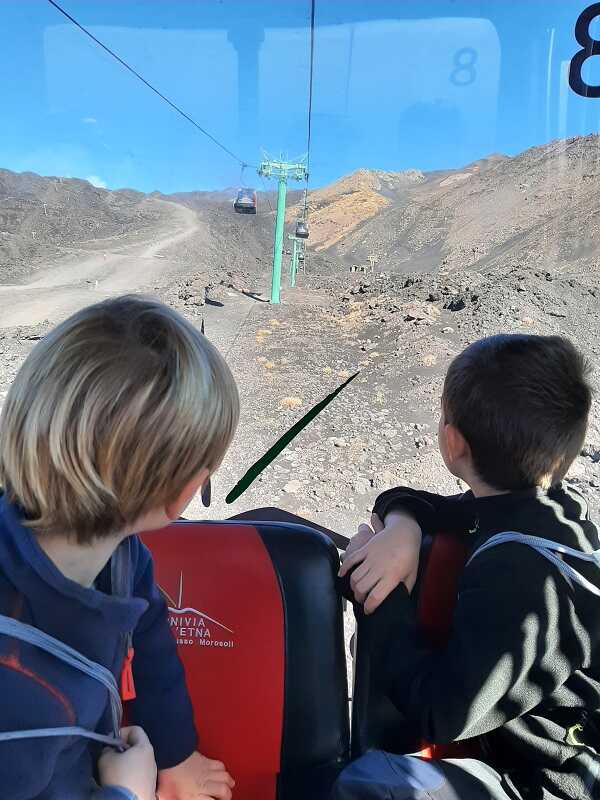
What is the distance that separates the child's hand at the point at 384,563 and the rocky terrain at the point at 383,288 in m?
0.42

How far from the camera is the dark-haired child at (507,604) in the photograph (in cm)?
105

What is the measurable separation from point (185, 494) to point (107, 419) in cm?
17

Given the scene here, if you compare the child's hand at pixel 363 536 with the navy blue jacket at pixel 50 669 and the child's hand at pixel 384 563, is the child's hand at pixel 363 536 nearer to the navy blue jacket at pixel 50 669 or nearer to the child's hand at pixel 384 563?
the child's hand at pixel 384 563

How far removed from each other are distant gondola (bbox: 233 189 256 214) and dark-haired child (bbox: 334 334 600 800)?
531 millimetres

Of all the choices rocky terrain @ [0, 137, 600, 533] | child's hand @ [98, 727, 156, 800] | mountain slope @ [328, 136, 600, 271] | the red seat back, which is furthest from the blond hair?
mountain slope @ [328, 136, 600, 271]

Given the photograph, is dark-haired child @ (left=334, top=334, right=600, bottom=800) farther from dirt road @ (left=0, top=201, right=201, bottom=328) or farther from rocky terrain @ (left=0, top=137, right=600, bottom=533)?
dirt road @ (left=0, top=201, right=201, bottom=328)

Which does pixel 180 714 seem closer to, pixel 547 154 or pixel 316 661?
pixel 316 661

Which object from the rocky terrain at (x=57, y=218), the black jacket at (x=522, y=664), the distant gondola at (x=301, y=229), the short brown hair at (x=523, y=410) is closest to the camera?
the black jacket at (x=522, y=664)

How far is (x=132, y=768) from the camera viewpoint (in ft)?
3.07

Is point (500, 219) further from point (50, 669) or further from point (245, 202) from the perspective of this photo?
point (50, 669)

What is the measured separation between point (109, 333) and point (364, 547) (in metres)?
0.70

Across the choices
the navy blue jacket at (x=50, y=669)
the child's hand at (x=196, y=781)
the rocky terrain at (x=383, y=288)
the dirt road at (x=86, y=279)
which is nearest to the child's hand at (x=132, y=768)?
the navy blue jacket at (x=50, y=669)

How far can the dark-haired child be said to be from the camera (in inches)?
41.5

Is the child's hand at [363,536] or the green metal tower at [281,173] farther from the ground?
the green metal tower at [281,173]
